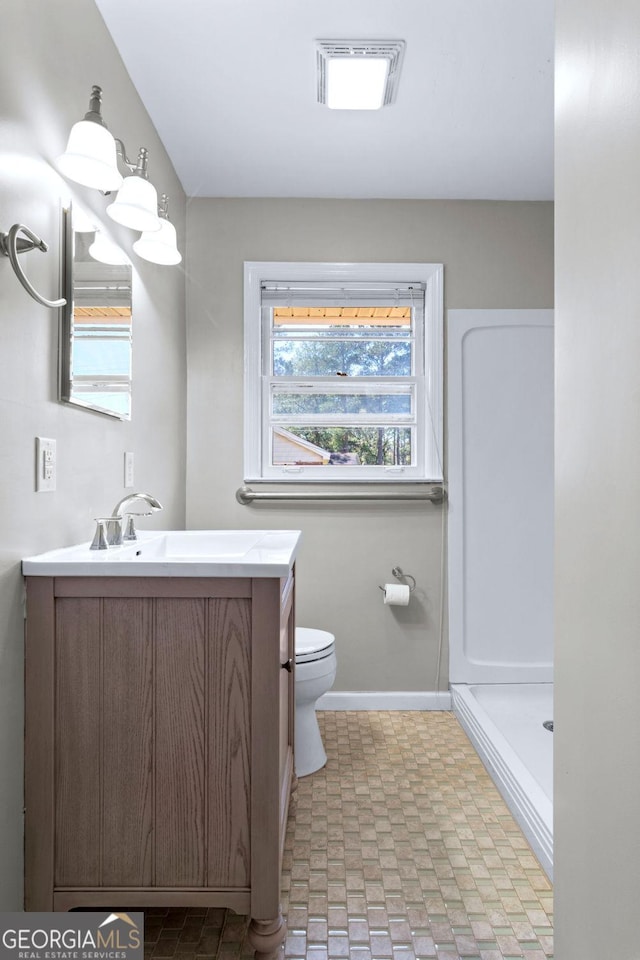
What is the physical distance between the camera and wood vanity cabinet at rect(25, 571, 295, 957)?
49.7 inches

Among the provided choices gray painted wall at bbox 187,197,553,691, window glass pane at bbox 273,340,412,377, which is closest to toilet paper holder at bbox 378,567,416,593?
gray painted wall at bbox 187,197,553,691

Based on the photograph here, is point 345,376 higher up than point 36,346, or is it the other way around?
point 345,376

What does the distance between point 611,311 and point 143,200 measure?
1.21 metres

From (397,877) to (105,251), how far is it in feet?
6.00

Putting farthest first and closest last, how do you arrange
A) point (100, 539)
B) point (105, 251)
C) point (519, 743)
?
point (519, 743) < point (105, 251) < point (100, 539)

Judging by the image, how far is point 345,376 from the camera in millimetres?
2867

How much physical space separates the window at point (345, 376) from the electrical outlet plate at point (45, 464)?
1.47m

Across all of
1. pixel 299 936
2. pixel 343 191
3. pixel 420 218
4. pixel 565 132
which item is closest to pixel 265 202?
pixel 343 191

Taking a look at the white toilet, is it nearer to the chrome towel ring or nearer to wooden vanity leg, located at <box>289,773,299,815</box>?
wooden vanity leg, located at <box>289,773,299,815</box>

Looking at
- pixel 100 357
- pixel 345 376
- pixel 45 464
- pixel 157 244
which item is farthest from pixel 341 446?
pixel 45 464

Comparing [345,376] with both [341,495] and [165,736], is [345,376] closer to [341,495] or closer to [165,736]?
[341,495]

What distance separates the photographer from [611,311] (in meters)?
0.89

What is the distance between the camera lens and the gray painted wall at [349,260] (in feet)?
9.13

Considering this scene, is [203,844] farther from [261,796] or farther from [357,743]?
[357,743]
